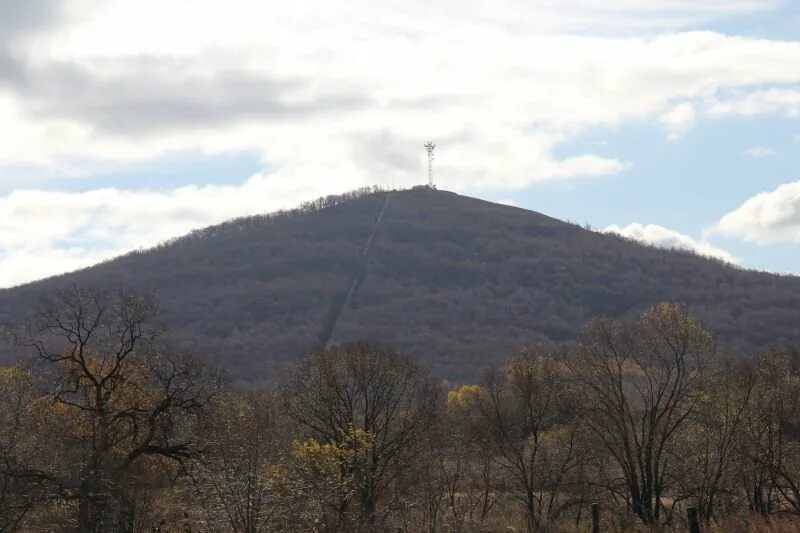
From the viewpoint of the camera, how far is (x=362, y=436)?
3422 centimetres

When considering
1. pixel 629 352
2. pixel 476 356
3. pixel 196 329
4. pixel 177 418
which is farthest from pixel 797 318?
pixel 177 418

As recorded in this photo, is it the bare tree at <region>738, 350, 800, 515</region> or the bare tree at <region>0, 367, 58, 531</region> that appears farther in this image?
the bare tree at <region>738, 350, 800, 515</region>

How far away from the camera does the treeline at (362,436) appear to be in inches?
1024

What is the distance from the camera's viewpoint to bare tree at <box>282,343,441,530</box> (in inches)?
1487

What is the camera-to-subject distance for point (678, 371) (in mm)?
39562

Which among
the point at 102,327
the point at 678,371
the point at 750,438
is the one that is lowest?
the point at 750,438

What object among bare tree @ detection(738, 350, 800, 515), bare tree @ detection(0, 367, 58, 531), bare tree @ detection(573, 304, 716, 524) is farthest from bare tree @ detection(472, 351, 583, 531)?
bare tree @ detection(0, 367, 58, 531)

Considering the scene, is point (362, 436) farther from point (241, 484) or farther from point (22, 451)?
point (241, 484)

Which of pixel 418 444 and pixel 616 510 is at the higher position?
pixel 418 444

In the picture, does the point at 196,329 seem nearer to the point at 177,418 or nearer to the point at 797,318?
the point at 797,318

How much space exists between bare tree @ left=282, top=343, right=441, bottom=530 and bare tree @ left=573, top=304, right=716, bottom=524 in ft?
23.9

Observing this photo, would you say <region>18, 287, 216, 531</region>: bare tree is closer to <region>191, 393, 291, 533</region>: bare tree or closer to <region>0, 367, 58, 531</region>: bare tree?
<region>0, 367, 58, 531</region>: bare tree

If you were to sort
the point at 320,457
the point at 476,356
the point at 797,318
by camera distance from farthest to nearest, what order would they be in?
the point at 797,318 → the point at 476,356 → the point at 320,457

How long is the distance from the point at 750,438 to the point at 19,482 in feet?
80.7
